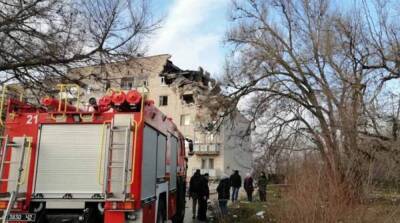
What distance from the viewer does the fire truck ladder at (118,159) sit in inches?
296

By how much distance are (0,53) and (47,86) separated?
5.85 feet

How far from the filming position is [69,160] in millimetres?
7875

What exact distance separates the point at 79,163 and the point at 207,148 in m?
46.6

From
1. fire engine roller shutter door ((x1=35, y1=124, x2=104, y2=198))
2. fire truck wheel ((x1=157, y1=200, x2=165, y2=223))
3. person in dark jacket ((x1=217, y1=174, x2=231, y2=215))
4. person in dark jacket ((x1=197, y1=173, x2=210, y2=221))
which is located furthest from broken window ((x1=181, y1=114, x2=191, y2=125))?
fire engine roller shutter door ((x1=35, y1=124, x2=104, y2=198))

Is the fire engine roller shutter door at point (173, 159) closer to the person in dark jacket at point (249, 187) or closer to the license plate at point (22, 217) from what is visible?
the license plate at point (22, 217)

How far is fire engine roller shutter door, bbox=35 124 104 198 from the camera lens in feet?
25.5

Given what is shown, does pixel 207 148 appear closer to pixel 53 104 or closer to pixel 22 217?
pixel 53 104

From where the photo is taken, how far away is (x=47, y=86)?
13.2 metres

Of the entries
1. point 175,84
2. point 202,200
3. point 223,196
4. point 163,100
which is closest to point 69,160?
point 202,200

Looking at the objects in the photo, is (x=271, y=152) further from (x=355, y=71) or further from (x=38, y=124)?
(x=38, y=124)

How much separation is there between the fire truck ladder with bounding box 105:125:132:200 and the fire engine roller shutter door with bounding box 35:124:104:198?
0.24 meters

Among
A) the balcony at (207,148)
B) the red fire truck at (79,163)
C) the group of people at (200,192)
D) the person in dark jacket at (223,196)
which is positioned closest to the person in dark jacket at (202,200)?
the group of people at (200,192)

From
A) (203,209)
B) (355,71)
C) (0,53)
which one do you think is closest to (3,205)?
(0,53)

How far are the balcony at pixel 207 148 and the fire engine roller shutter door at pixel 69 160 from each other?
45.9 metres
